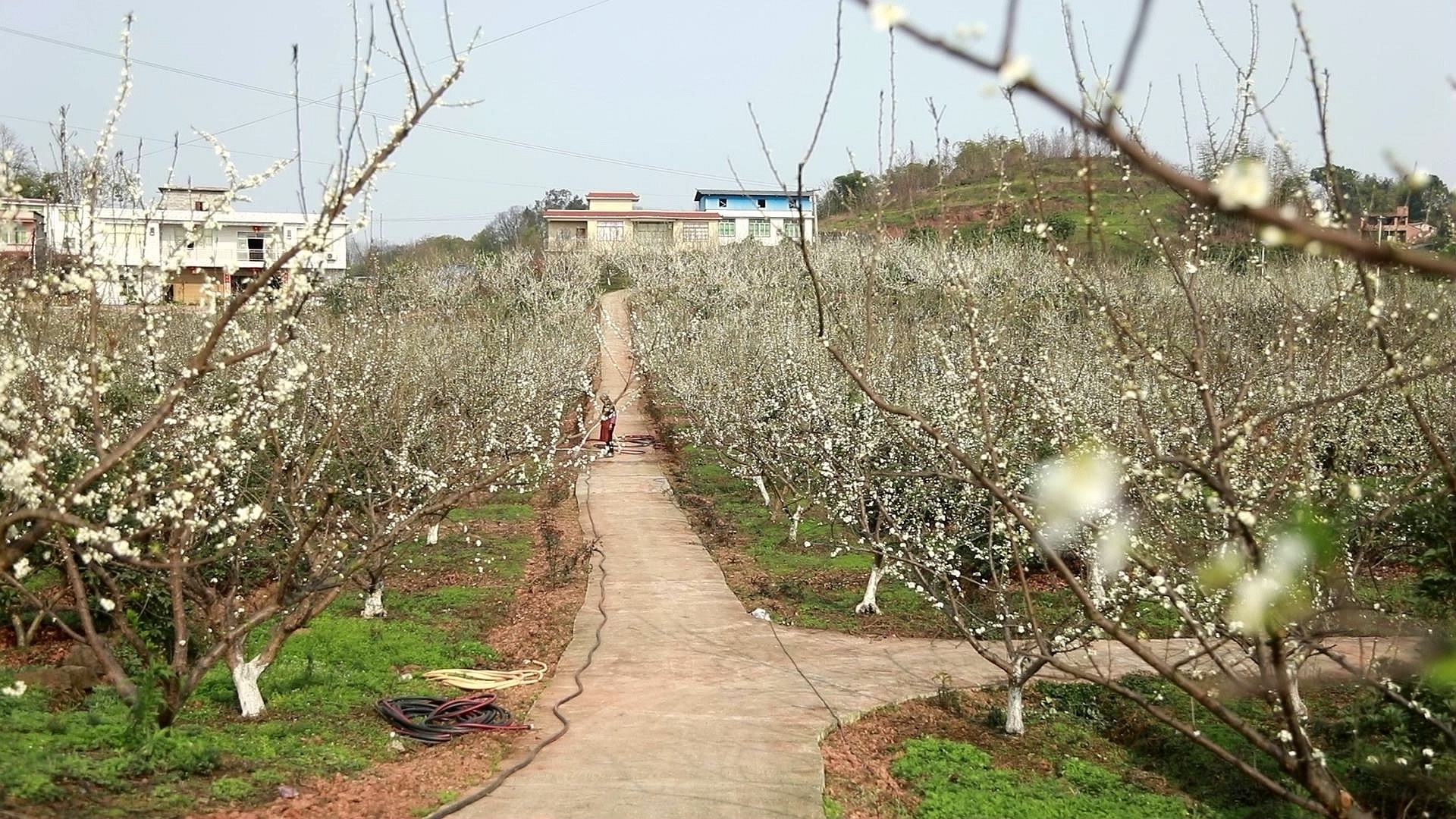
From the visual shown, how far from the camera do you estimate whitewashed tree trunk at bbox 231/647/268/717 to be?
714 cm

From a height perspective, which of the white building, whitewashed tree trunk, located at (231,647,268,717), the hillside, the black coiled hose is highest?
the hillside

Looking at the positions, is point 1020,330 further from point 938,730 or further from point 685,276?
point 685,276

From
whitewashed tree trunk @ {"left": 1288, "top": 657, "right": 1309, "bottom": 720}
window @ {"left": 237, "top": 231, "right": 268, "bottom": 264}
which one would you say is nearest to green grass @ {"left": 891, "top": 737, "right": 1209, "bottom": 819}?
whitewashed tree trunk @ {"left": 1288, "top": 657, "right": 1309, "bottom": 720}

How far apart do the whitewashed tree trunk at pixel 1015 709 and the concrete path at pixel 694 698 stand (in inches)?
40.7

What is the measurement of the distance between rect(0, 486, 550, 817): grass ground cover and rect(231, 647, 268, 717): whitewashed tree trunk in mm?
105

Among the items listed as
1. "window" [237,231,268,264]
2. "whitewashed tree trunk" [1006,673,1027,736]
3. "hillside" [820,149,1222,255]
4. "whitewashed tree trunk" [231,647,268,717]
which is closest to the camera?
"hillside" [820,149,1222,255]

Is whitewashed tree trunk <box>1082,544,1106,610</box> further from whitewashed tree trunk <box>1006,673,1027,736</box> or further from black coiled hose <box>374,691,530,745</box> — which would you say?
black coiled hose <box>374,691,530,745</box>

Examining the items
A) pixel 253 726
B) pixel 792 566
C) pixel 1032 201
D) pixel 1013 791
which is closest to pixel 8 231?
pixel 253 726

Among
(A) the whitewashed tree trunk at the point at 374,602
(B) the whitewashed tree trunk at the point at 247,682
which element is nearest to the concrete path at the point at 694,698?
(B) the whitewashed tree trunk at the point at 247,682

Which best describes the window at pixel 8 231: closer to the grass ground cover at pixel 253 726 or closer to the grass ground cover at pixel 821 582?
the grass ground cover at pixel 253 726

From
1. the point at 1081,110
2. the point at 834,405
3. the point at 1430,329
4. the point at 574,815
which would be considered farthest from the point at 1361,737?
the point at 834,405

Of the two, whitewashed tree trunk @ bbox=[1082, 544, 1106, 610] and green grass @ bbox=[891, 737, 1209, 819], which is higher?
whitewashed tree trunk @ bbox=[1082, 544, 1106, 610]

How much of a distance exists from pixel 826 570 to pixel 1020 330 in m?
4.33

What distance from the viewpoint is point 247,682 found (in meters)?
7.18
